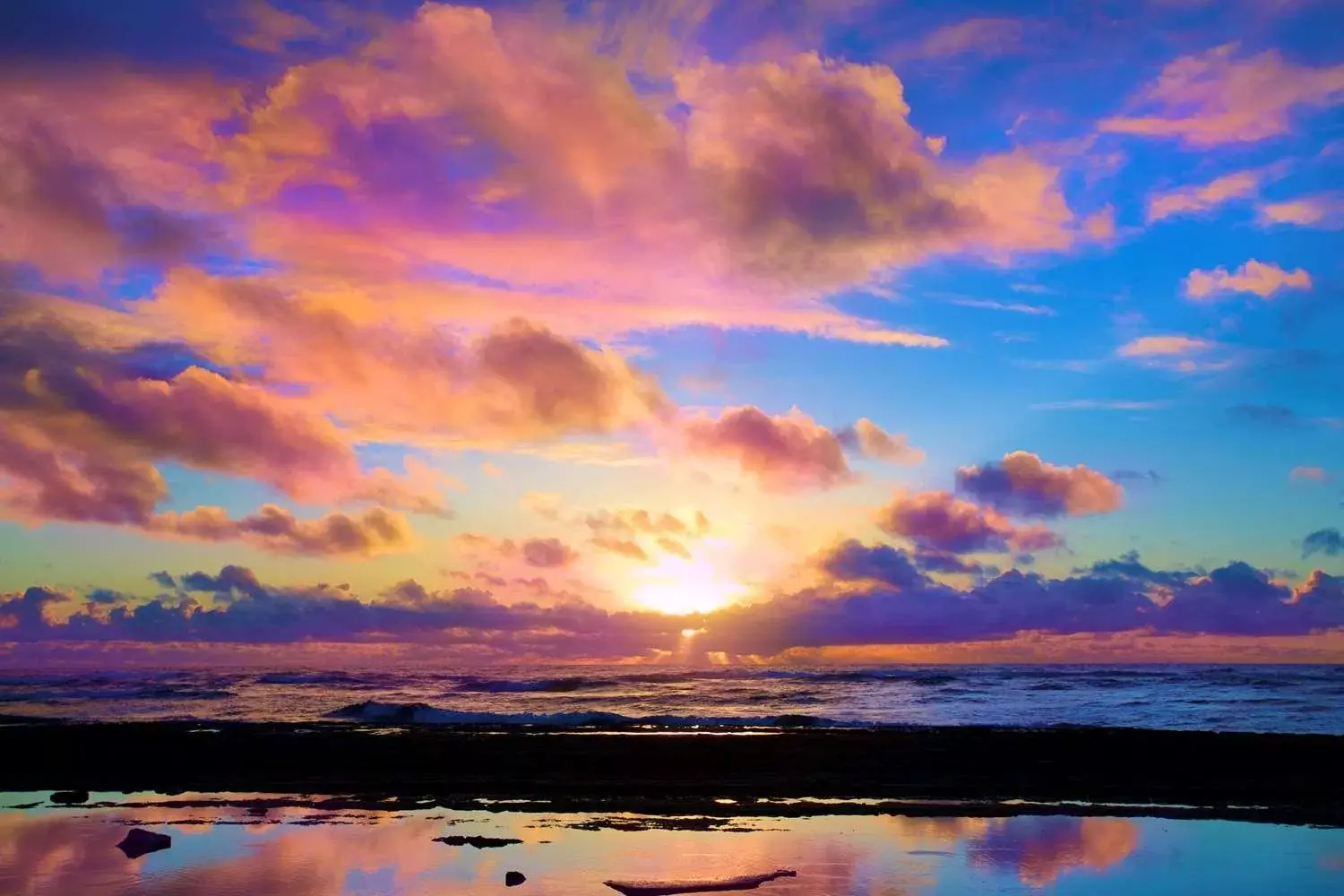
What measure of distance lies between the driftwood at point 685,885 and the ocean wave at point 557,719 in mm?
35986

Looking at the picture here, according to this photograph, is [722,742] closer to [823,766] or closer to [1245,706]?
[823,766]

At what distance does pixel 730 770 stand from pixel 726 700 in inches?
1651

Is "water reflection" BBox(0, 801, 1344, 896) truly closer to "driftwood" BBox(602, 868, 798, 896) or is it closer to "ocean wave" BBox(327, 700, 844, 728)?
"driftwood" BBox(602, 868, 798, 896)

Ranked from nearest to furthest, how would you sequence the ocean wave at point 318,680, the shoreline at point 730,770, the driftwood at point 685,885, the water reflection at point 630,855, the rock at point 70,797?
1. the driftwood at point 685,885
2. the water reflection at point 630,855
3. the rock at point 70,797
4. the shoreline at point 730,770
5. the ocean wave at point 318,680

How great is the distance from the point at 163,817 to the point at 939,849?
14372 millimetres

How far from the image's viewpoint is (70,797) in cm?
2248

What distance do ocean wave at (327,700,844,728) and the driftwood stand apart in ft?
118

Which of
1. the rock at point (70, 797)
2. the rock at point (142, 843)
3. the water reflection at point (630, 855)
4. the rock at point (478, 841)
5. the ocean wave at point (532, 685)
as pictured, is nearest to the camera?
the water reflection at point (630, 855)

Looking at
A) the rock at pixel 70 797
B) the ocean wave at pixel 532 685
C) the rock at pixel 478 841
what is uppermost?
the rock at pixel 478 841

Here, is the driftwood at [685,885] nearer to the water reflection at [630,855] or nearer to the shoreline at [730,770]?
the water reflection at [630,855]

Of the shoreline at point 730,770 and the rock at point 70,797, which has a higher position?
the rock at point 70,797

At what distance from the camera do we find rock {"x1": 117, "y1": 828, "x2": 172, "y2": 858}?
51.6 ft

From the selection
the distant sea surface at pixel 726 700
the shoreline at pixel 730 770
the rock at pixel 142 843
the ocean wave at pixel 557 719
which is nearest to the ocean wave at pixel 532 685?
the distant sea surface at pixel 726 700

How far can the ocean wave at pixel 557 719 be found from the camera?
166 ft
